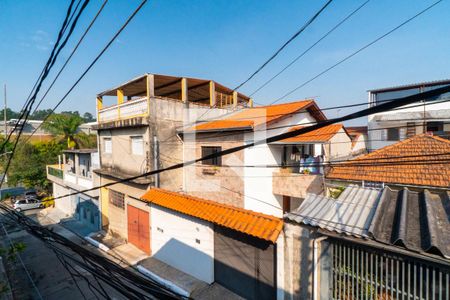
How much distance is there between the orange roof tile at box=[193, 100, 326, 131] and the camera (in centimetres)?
950

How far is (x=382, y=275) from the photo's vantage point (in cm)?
425

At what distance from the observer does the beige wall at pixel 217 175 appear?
992 cm

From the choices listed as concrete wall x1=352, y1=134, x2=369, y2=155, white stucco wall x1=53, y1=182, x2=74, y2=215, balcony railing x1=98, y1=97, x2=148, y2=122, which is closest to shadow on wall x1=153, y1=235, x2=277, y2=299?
balcony railing x1=98, y1=97, x2=148, y2=122

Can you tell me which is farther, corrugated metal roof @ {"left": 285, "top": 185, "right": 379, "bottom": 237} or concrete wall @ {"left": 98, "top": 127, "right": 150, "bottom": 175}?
concrete wall @ {"left": 98, "top": 127, "right": 150, "bottom": 175}

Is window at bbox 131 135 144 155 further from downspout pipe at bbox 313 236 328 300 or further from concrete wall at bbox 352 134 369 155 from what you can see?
concrete wall at bbox 352 134 369 155

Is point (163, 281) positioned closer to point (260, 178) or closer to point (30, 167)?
point (260, 178)

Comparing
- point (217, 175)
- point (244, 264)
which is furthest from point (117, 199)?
point (244, 264)

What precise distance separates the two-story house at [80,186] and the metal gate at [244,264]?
10.8 meters

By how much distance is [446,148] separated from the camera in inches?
368

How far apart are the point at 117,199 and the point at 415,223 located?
1379cm

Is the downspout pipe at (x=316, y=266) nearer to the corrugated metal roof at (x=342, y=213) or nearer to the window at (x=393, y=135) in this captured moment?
the corrugated metal roof at (x=342, y=213)

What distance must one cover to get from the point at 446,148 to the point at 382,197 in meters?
6.77

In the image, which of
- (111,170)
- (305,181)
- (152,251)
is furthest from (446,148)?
(111,170)

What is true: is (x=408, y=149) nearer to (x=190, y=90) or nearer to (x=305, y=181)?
(x=305, y=181)
